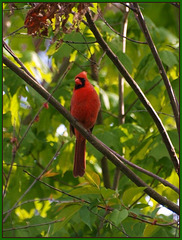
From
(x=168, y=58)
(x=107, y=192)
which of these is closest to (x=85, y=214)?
(x=107, y=192)

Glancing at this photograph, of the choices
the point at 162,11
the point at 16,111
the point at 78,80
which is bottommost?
the point at 16,111

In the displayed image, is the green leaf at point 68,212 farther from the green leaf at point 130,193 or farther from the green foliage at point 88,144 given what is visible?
the green leaf at point 130,193

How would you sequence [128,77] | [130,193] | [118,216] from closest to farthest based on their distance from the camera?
[118,216]
[130,193]
[128,77]

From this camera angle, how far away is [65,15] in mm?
2398

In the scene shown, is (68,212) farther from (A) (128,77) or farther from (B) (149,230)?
(A) (128,77)

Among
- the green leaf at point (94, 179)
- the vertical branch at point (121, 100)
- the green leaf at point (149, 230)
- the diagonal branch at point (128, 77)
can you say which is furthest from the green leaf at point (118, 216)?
the vertical branch at point (121, 100)

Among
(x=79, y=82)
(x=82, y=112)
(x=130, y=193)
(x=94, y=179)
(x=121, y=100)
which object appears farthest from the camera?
(x=121, y=100)

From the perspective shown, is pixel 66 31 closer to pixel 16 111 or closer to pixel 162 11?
pixel 16 111

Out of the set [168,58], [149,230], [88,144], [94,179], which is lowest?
[149,230]

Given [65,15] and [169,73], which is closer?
[65,15]

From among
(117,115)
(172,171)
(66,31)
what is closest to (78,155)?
(172,171)

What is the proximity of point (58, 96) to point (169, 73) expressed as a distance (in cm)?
117

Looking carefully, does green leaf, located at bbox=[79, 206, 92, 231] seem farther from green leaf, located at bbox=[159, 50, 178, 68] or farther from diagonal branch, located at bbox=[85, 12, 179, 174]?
green leaf, located at bbox=[159, 50, 178, 68]

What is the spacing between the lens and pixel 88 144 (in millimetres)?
3947
